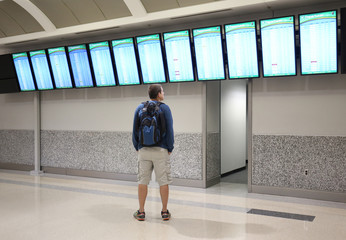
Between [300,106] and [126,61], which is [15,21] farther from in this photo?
[300,106]

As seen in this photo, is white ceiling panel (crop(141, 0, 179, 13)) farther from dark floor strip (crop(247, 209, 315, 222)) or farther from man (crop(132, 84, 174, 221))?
dark floor strip (crop(247, 209, 315, 222))

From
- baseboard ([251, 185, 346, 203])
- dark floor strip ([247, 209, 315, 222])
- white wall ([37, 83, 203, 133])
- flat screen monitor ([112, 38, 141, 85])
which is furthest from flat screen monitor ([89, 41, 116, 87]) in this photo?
dark floor strip ([247, 209, 315, 222])

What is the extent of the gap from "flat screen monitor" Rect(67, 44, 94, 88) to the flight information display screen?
149 mm

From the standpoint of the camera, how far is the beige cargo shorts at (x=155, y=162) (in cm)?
358

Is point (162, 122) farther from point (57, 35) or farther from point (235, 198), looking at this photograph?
point (57, 35)

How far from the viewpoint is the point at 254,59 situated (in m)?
4.63

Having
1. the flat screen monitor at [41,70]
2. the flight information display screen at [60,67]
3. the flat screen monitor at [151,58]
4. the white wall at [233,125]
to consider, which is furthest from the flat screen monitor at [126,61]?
the white wall at [233,125]

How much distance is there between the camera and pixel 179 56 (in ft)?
16.8

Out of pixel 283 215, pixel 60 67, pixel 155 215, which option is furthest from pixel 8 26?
pixel 283 215

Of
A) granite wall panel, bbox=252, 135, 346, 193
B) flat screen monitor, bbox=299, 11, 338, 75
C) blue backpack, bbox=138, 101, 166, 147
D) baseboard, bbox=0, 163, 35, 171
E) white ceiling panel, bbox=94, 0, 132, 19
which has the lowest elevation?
baseboard, bbox=0, 163, 35, 171

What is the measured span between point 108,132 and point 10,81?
2345 millimetres

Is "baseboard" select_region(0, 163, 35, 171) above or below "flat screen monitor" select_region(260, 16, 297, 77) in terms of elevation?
below

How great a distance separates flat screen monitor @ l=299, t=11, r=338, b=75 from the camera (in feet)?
13.6

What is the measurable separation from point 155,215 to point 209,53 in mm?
2344
